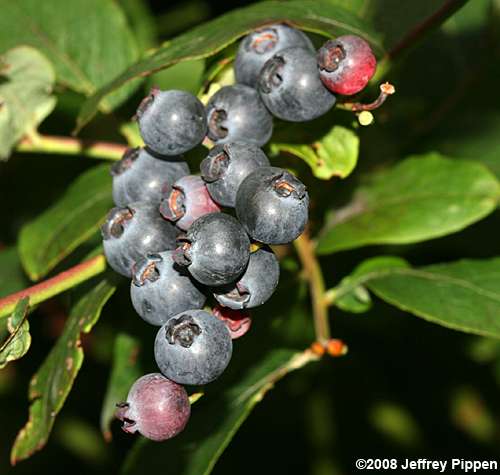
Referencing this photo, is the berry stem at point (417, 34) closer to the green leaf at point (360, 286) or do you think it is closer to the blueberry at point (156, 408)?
Answer: the green leaf at point (360, 286)

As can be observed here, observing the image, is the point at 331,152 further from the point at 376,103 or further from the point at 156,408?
the point at 156,408

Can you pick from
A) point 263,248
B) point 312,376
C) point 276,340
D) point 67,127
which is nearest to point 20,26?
point 67,127

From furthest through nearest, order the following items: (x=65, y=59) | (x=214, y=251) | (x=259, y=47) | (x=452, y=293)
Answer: (x=65, y=59), (x=452, y=293), (x=259, y=47), (x=214, y=251)

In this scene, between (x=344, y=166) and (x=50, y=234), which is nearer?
(x=344, y=166)

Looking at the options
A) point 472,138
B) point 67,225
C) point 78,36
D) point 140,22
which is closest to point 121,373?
point 67,225

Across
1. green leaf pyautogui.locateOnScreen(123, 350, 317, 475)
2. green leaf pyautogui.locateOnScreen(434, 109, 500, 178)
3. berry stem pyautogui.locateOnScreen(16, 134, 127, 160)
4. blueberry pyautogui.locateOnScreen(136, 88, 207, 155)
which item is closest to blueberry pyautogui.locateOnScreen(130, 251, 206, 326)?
blueberry pyautogui.locateOnScreen(136, 88, 207, 155)

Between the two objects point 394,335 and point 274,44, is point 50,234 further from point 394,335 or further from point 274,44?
point 394,335
